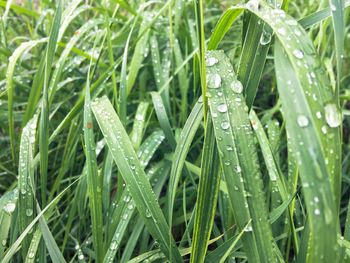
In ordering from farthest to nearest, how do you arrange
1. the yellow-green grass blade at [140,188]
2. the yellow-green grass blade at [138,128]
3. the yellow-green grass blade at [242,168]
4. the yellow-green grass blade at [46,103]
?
the yellow-green grass blade at [138,128] → the yellow-green grass blade at [46,103] → the yellow-green grass blade at [140,188] → the yellow-green grass blade at [242,168]

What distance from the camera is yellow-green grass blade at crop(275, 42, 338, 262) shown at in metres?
0.43

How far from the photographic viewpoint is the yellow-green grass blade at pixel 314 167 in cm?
43

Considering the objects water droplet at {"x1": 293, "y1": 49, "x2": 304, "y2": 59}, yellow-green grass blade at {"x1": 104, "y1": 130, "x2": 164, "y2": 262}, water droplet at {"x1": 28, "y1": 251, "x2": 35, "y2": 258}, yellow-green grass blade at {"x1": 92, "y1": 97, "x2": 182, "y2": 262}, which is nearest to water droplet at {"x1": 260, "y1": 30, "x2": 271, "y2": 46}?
water droplet at {"x1": 293, "y1": 49, "x2": 304, "y2": 59}

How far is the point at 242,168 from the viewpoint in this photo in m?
0.55

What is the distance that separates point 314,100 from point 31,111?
74 centimetres

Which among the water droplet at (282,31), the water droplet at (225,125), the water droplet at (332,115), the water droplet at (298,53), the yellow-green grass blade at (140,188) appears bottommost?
the yellow-green grass blade at (140,188)

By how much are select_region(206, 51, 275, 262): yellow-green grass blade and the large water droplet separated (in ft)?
0.39

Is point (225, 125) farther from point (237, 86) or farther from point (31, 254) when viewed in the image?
point (31, 254)

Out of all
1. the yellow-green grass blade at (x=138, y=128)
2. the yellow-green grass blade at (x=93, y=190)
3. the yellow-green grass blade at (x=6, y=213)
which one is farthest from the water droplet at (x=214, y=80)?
the yellow-green grass blade at (x=6, y=213)

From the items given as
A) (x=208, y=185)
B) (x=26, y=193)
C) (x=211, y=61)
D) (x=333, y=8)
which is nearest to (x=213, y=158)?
(x=208, y=185)

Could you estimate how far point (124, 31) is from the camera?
1.20 meters

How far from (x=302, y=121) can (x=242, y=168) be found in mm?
130

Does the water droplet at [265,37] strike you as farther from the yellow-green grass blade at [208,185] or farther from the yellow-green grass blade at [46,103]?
the yellow-green grass blade at [46,103]

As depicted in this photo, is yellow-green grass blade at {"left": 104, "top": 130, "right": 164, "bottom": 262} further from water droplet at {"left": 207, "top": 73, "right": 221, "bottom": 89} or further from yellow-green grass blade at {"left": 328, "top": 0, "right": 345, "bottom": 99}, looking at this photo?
yellow-green grass blade at {"left": 328, "top": 0, "right": 345, "bottom": 99}
